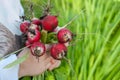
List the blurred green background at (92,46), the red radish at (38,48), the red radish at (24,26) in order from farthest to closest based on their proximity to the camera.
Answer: the blurred green background at (92,46)
the red radish at (24,26)
the red radish at (38,48)

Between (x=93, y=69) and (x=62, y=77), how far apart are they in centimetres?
20

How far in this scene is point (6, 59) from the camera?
1.27 meters

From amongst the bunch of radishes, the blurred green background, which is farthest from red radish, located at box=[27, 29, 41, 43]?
the blurred green background

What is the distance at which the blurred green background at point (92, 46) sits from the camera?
5.29 ft

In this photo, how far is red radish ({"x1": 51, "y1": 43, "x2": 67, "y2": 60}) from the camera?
1228 mm

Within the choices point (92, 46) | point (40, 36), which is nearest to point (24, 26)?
point (40, 36)

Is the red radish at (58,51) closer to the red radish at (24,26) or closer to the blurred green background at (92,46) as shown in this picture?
the red radish at (24,26)

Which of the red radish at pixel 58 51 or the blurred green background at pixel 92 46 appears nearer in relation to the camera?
the red radish at pixel 58 51

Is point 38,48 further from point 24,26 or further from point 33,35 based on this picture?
point 24,26

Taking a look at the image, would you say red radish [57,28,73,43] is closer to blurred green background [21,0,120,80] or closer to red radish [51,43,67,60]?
red radish [51,43,67,60]

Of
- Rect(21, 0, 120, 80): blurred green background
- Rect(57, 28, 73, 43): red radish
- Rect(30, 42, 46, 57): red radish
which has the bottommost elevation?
Rect(21, 0, 120, 80): blurred green background

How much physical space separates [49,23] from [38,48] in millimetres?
101

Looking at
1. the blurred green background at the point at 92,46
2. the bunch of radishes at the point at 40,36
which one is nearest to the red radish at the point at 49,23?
the bunch of radishes at the point at 40,36

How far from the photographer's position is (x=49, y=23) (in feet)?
4.06
